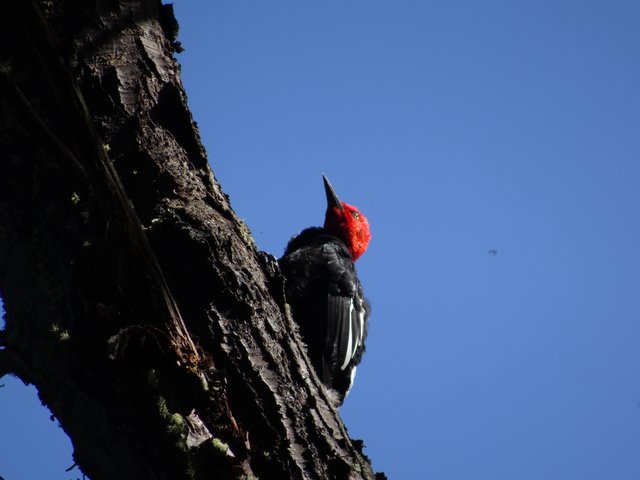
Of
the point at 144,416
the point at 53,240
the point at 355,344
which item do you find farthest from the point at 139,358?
the point at 355,344

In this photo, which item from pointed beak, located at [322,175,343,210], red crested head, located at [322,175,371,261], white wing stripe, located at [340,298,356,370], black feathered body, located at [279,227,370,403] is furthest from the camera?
pointed beak, located at [322,175,343,210]

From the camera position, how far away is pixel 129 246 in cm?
140

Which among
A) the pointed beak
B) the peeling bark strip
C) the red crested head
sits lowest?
the peeling bark strip

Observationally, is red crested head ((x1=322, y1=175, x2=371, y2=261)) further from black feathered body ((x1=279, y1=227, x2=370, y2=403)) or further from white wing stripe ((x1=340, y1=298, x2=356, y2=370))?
white wing stripe ((x1=340, y1=298, x2=356, y2=370))

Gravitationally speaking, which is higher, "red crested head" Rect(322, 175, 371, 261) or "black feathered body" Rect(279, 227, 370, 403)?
"red crested head" Rect(322, 175, 371, 261)

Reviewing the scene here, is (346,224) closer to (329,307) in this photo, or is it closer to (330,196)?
(330,196)

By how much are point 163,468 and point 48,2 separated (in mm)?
1473

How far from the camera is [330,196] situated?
5.84m

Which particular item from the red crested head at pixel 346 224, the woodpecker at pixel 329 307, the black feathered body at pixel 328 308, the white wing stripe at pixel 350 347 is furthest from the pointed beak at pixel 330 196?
the white wing stripe at pixel 350 347

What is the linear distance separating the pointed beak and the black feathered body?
1.05 metres

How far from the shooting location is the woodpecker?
4.10 metres

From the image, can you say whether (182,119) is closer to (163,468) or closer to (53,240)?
(53,240)

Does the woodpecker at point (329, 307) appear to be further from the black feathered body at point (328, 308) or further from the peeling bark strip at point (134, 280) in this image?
the peeling bark strip at point (134, 280)

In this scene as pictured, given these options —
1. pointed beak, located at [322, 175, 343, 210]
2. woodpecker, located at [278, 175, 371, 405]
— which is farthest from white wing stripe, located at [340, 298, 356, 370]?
pointed beak, located at [322, 175, 343, 210]
